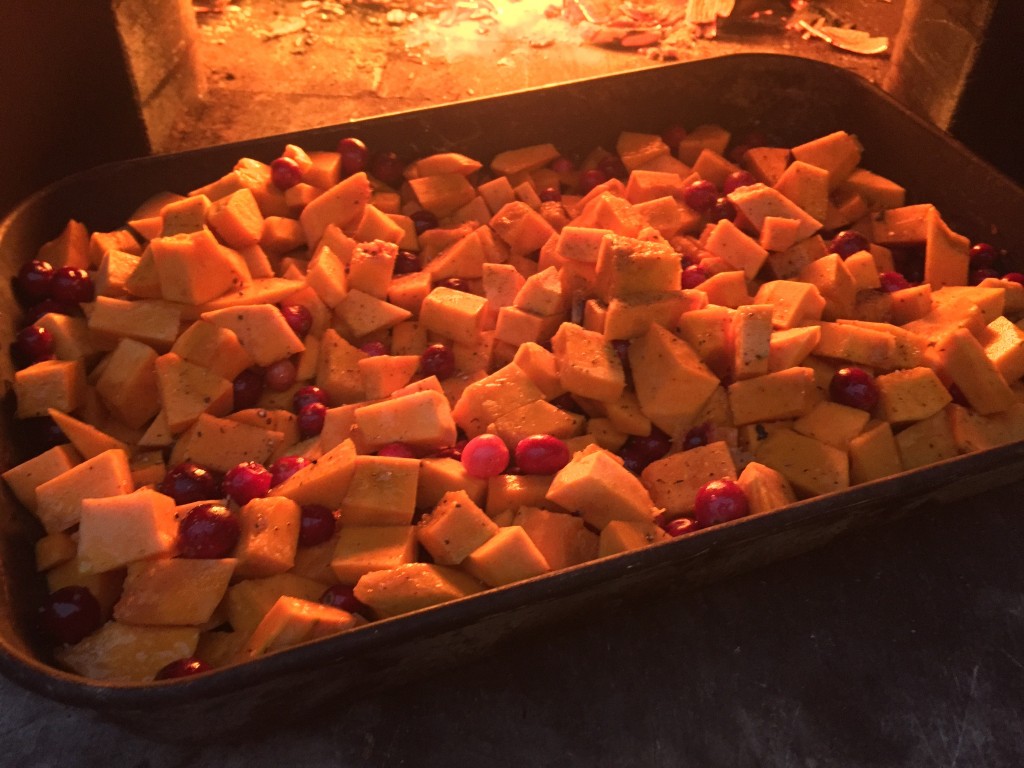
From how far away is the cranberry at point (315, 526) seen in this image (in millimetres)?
1973

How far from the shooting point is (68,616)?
5.89 ft

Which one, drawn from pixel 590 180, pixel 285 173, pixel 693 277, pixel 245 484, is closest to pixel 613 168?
pixel 590 180

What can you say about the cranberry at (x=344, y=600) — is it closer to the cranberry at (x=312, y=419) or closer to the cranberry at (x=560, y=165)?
the cranberry at (x=312, y=419)

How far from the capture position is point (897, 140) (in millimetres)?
3070

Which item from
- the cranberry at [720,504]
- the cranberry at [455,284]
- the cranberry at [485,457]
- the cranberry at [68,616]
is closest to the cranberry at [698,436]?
the cranberry at [720,504]

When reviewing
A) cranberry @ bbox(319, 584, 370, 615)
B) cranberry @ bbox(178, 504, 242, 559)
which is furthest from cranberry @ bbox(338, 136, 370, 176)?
cranberry @ bbox(319, 584, 370, 615)

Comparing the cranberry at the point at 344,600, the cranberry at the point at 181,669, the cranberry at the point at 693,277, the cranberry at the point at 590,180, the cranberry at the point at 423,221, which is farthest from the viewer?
the cranberry at the point at 590,180

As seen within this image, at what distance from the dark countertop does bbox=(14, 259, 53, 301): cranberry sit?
110cm

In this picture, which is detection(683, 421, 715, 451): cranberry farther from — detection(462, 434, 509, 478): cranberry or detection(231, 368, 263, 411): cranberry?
detection(231, 368, 263, 411): cranberry

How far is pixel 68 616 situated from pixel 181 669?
302 mm

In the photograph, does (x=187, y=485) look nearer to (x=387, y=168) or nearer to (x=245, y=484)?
(x=245, y=484)

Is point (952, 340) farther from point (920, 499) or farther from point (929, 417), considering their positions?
point (920, 499)

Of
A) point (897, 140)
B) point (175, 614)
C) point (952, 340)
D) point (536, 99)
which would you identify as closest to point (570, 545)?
point (175, 614)

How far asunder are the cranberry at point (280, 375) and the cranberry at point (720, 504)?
1.20 m
